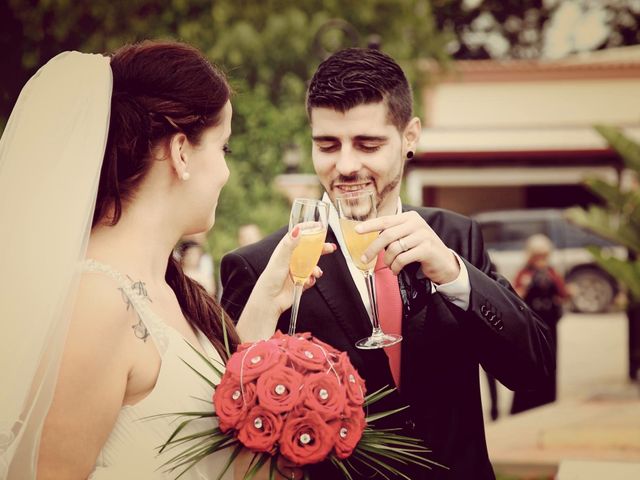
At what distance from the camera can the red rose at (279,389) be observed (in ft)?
7.00

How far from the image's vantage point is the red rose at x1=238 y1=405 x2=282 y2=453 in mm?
2109

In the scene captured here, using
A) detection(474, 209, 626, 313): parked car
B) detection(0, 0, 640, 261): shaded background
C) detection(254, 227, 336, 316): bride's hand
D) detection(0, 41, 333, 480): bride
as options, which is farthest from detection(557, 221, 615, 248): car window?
detection(0, 41, 333, 480): bride

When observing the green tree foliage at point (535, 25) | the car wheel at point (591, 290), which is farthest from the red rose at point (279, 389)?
the green tree foliage at point (535, 25)

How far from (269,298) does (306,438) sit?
2.54 feet

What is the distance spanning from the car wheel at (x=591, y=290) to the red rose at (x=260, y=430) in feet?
59.4

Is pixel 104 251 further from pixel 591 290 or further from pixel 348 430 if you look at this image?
pixel 591 290

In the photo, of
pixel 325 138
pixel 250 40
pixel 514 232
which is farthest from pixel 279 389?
pixel 514 232

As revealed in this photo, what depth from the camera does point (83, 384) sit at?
81.9 inches

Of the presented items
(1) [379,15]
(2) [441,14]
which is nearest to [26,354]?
(1) [379,15]

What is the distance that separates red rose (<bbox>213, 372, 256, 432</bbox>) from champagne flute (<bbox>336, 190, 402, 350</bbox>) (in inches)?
20.9

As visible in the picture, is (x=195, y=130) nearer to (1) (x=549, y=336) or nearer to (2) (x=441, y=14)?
(1) (x=549, y=336)

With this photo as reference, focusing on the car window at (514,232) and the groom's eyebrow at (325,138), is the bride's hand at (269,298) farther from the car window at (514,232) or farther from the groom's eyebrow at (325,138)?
the car window at (514,232)

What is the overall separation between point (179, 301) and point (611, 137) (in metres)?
8.22

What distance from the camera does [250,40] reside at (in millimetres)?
15680
